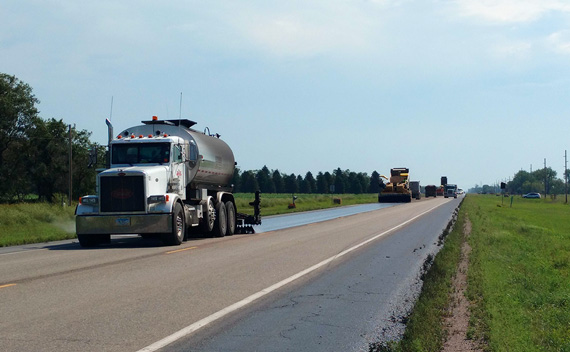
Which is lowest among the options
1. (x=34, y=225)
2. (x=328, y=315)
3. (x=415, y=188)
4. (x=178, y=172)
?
(x=328, y=315)

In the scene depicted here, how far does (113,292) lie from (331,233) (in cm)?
1581

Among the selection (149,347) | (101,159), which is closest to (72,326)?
(149,347)

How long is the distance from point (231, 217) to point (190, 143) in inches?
186

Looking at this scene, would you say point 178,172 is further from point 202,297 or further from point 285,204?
point 285,204

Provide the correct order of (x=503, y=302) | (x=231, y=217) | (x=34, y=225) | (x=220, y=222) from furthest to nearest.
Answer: (x=34, y=225) < (x=231, y=217) < (x=220, y=222) < (x=503, y=302)

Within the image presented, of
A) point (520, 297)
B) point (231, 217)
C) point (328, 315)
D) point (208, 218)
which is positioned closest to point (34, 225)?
point (231, 217)

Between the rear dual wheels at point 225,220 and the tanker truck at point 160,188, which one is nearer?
the tanker truck at point 160,188

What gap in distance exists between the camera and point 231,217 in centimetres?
2556

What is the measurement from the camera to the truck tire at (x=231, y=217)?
83.0ft

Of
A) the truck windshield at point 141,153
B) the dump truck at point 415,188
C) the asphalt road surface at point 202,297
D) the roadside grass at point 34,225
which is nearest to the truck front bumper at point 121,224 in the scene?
the asphalt road surface at point 202,297

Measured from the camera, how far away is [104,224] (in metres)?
19.3

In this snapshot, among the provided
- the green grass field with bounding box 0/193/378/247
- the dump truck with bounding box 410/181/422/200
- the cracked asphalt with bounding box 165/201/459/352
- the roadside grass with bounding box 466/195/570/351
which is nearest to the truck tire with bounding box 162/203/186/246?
the green grass field with bounding box 0/193/378/247

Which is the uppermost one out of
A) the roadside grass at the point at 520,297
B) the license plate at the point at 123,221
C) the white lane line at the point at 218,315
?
the license plate at the point at 123,221

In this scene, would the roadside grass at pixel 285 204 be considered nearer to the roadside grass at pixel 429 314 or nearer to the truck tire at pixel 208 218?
the truck tire at pixel 208 218
